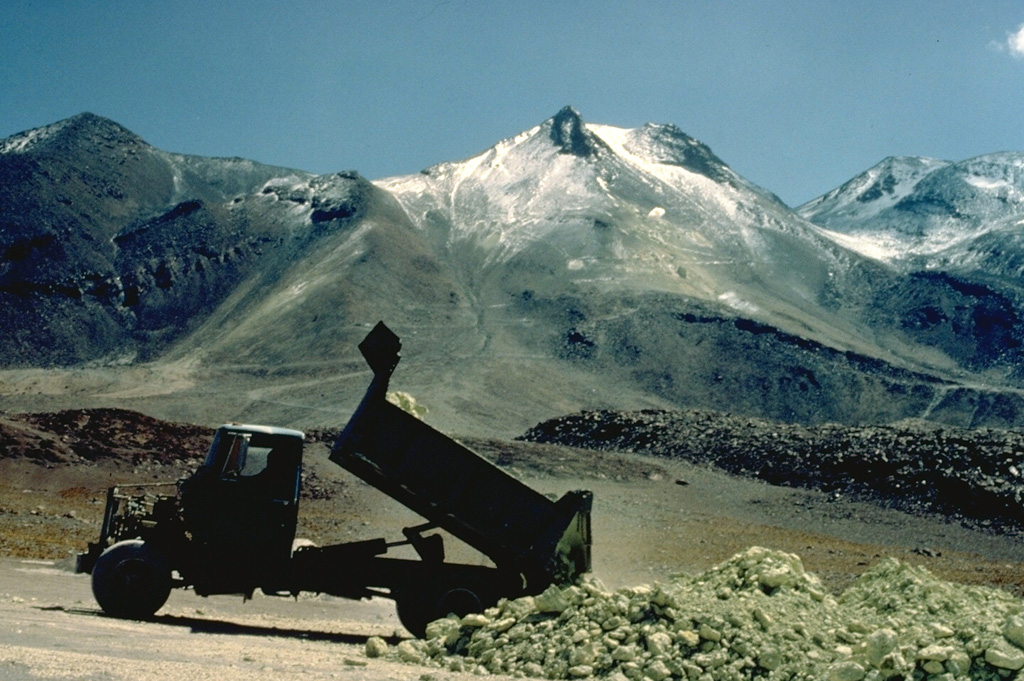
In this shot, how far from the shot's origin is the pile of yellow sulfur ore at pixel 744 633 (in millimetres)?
9039

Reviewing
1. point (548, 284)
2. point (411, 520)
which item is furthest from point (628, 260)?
point (411, 520)

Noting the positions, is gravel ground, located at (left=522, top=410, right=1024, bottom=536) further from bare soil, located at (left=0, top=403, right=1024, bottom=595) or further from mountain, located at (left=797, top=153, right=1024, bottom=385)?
mountain, located at (left=797, top=153, right=1024, bottom=385)

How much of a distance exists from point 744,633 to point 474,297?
294 feet

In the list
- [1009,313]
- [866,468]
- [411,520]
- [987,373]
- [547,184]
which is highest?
[547,184]

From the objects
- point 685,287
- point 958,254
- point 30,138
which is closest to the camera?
point 685,287

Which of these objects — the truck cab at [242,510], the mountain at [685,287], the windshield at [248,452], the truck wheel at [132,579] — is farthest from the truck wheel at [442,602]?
the mountain at [685,287]

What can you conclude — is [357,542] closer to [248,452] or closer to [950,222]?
[248,452]

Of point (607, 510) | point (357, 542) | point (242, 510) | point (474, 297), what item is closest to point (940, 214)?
point (474, 297)

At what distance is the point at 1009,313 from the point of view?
110 meters

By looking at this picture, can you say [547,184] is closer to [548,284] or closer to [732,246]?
[732,246]

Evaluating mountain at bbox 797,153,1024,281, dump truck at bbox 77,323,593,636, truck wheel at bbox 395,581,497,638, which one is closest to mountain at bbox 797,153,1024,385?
mountain at bbox 797,153,1024,281

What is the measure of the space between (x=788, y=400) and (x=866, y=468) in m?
43.5

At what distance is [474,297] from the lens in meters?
99.1

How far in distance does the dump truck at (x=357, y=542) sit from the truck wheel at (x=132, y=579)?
0.04ft
